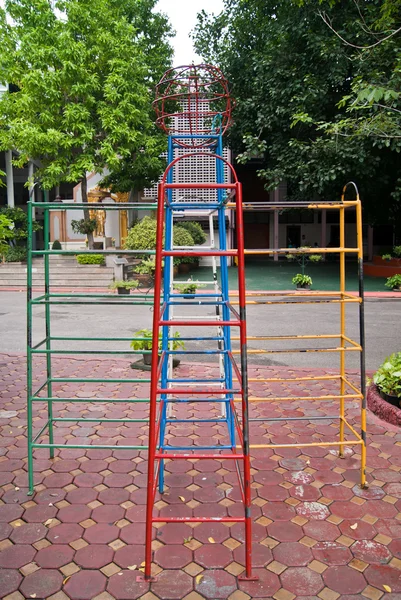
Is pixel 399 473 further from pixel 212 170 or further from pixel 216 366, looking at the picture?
pixel 212 170

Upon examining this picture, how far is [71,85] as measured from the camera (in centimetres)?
1819

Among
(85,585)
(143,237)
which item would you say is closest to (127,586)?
(85,585)

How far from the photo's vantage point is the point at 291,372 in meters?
6.66

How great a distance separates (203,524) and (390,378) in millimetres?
2581

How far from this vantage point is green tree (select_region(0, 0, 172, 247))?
57.7 feet

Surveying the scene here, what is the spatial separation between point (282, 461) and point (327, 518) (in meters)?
0.86

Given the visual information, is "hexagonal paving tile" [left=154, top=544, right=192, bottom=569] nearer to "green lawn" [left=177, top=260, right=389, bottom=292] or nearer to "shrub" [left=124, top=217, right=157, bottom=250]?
"green lawn" [left=177, top=260, right=389, bottom=292]

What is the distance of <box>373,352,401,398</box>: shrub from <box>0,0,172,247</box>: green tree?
15428 mm

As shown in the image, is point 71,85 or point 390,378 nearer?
point 390,378

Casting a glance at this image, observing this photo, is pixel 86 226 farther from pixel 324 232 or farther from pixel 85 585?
pixel 85 585

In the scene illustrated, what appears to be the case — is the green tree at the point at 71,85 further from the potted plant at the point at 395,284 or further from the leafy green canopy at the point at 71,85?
the potted plant at the point at 395,284

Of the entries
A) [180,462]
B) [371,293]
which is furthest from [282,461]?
[371,293]

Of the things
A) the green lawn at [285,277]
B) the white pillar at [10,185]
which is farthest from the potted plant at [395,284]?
the white pillar at [10,185]

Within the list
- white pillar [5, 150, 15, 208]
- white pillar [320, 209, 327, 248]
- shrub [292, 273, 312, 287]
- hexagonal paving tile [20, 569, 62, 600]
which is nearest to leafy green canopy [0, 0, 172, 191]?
white pillar [5, 150, 15, 208]
